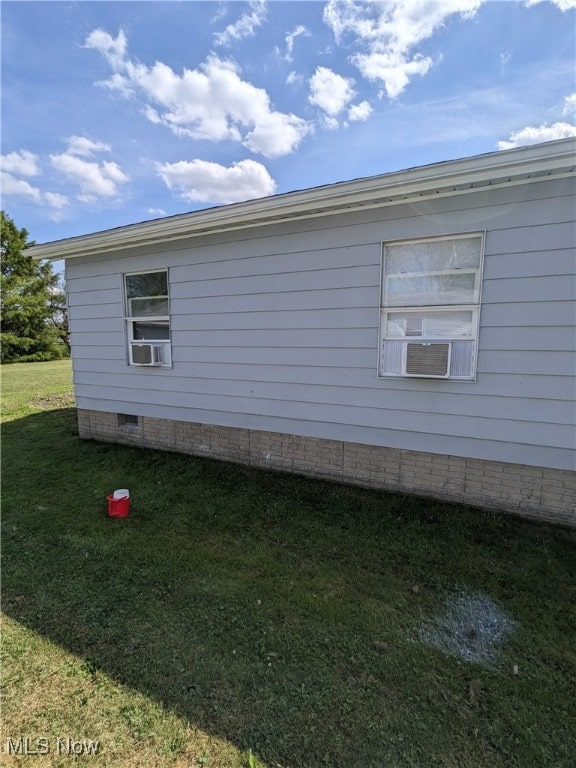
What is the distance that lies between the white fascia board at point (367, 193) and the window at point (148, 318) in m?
0.51

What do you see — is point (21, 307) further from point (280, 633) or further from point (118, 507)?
point (280, 633)

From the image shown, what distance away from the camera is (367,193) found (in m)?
3.61

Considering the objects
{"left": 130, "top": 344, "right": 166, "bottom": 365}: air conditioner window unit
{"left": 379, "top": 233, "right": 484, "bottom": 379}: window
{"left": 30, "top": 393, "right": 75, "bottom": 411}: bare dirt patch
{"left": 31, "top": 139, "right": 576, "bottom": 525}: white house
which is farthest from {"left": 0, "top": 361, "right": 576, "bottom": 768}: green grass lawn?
{"left": 30, "top": 393, "right": 75, "bottom": 411}: bare dirt patch

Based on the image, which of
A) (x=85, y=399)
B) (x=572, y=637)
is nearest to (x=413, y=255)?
(x=572, y=637)

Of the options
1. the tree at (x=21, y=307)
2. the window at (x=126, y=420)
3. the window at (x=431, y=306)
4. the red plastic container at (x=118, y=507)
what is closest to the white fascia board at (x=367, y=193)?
the window at (x=431, y=306)

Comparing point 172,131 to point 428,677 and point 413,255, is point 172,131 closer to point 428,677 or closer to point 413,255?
point 413,255

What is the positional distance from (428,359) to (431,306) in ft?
1.74

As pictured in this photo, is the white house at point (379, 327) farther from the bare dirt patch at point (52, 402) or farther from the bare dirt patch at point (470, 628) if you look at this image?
the bare dirt patch at point (52, 402)

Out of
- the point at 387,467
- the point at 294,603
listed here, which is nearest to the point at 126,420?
the point at 387,467

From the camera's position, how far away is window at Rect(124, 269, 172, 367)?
524 cm

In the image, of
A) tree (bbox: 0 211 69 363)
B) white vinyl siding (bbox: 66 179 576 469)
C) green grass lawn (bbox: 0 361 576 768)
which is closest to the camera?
green grass lawn (bbox: 0 361 576 768)

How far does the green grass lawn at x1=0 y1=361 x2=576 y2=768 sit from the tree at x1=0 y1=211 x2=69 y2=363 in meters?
22.4

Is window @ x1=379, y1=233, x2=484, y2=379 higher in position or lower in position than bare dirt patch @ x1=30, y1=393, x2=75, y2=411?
higher

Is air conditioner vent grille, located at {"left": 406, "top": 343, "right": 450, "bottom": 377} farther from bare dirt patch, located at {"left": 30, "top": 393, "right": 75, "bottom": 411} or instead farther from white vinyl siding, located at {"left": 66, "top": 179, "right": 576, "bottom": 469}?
bare dirt patch, located at {"left": 30, "top": 393, "right": 75, "bottom": 411}
